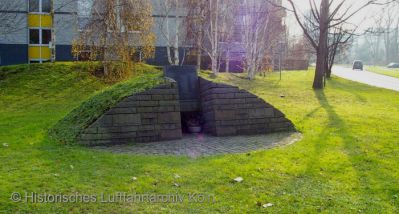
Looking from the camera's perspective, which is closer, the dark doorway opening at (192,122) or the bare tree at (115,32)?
the dark doorway opening at (192,122)

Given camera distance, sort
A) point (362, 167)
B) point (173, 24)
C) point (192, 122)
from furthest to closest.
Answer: point (173, 24) < point (192, 122) < point (362, 167)

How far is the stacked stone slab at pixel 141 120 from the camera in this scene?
7360 mm

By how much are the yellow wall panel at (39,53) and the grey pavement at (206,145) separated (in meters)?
23.1

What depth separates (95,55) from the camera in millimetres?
16562

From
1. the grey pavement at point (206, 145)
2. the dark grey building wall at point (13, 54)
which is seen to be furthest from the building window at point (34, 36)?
the grey pavement at point (206, 145)

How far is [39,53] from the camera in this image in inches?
1118

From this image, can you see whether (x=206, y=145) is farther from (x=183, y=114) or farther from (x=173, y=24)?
(x=173, y=24)

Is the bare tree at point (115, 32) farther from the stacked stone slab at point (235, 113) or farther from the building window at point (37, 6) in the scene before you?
the building window at point (37, 6)

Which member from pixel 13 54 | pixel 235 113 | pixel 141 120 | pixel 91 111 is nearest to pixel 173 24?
pixel 13 54

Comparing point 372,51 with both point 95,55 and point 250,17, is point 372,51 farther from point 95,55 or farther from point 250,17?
point 95,55

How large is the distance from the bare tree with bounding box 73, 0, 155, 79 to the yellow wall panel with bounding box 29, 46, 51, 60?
503 inches

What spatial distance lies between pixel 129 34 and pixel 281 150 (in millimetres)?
11515

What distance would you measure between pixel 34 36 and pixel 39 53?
1343 millimetres

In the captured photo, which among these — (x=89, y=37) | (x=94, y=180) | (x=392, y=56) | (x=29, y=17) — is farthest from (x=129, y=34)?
(x=392, y=56)
